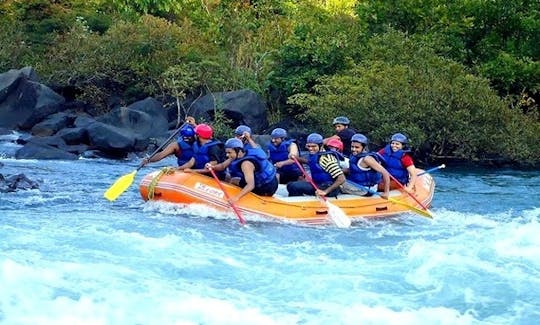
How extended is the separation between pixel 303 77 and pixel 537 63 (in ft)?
17.8

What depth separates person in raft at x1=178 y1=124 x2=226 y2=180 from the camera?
38.5 ft

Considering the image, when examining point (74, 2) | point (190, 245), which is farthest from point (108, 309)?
point (74, 2)

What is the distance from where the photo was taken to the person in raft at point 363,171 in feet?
37.8

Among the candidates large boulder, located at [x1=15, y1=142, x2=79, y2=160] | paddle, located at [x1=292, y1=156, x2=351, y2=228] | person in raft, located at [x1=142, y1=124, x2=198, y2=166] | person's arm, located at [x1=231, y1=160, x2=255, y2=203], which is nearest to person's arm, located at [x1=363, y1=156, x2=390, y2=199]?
paddle, located at [x1=292, y1=156, x2=351, y2=228]

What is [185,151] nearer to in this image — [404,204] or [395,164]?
[395,164]

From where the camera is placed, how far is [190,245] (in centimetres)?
970

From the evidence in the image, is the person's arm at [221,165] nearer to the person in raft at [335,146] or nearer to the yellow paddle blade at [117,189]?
the yellow paddle blade at [117,189]

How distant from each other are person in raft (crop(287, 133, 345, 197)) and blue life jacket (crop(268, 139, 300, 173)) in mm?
828

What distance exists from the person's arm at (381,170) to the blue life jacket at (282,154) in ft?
4.33

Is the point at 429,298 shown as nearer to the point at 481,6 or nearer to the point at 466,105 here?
the point at 466,105

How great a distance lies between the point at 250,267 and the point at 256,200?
2.15 meters

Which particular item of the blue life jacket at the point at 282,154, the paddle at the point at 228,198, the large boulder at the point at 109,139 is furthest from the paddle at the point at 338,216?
the large boulder at the point at 109,139

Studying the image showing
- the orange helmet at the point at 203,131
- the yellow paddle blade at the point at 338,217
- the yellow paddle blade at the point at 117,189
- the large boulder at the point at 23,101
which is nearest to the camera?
the yellow paddle blade at the point at 338,217

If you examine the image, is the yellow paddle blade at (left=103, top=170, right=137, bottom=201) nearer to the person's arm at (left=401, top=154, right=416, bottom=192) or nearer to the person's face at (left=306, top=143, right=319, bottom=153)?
the person's face at (left=306, top=143, right=319, bottom=153)
